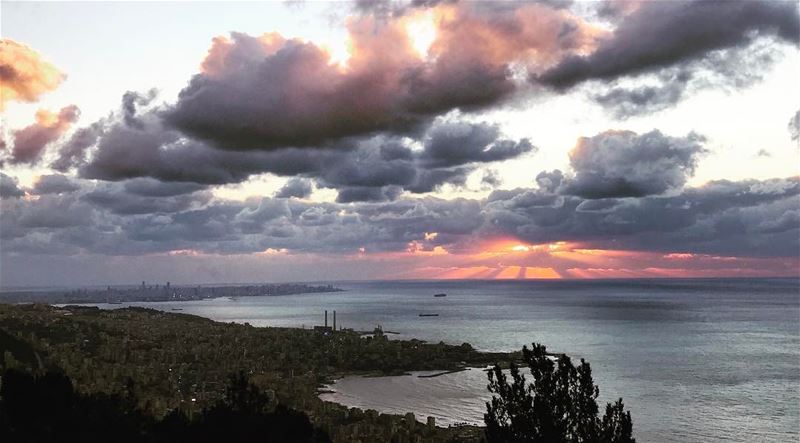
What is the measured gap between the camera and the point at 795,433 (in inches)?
3580

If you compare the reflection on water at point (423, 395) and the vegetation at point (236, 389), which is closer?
the vegetation at point (236, 389)

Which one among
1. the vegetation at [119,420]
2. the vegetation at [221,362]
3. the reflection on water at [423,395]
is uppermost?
the vegetation at [119,420]

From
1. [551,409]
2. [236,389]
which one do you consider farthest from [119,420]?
[551,409]

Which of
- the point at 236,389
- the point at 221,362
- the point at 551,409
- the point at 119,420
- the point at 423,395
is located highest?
the point at 551,409

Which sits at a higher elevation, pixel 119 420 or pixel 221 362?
pixel 119 420

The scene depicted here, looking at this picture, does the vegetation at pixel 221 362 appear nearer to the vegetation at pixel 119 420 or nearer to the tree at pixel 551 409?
the vegetation at pixel 119 420

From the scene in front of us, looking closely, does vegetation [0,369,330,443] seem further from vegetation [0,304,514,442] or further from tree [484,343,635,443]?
vegetation [0,304,514,442]

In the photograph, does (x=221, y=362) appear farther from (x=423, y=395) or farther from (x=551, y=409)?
(x=551, y=409)

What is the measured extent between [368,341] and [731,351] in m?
107

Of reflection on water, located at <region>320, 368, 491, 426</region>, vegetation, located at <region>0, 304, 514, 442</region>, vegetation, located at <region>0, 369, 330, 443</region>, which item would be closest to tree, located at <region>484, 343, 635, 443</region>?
vegetation, located at <region>0, 369, 330, 443</region>

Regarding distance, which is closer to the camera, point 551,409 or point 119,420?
point 551,409

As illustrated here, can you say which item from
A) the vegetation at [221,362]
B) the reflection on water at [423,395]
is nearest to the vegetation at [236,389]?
the vegetation at [221,362]

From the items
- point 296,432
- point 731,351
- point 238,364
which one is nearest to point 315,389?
point 238,364

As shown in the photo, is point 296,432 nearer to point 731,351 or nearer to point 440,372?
point 440,372
